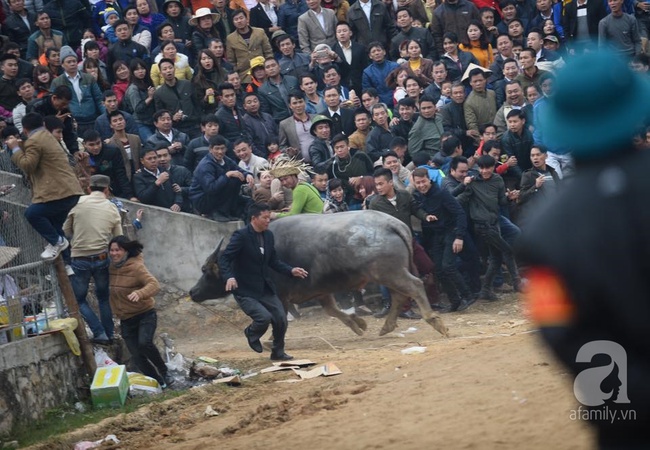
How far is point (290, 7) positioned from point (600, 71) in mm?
16314

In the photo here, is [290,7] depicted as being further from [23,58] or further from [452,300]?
[452,300]

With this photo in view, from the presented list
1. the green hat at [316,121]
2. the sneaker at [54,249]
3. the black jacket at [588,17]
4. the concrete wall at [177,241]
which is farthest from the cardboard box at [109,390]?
the black jacket at [588,17]

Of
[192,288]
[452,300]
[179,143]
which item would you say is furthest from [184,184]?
[452,300]

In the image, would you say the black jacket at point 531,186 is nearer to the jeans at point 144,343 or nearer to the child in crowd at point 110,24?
the jeans at point 144,343

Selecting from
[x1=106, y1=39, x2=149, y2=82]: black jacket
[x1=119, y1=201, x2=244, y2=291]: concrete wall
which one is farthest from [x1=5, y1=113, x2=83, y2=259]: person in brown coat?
[x1=106, y1=39, x2=149, y2=82]: black jacket

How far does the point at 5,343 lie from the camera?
10.7 metres

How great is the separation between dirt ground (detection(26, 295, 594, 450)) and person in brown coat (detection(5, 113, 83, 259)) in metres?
2.49

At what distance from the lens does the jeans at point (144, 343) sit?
38.7 ft

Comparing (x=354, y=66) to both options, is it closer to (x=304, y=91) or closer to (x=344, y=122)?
(x=304, y=91)

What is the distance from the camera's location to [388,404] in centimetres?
935

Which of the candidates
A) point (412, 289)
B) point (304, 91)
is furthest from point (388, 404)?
point (304, 91)

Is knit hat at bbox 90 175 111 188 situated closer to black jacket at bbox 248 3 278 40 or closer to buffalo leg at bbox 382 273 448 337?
buffalo leg at bbox 382 273 448 337

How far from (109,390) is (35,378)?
72 centimetres

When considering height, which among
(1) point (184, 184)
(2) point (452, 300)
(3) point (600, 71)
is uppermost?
(3) point (600, 71)
